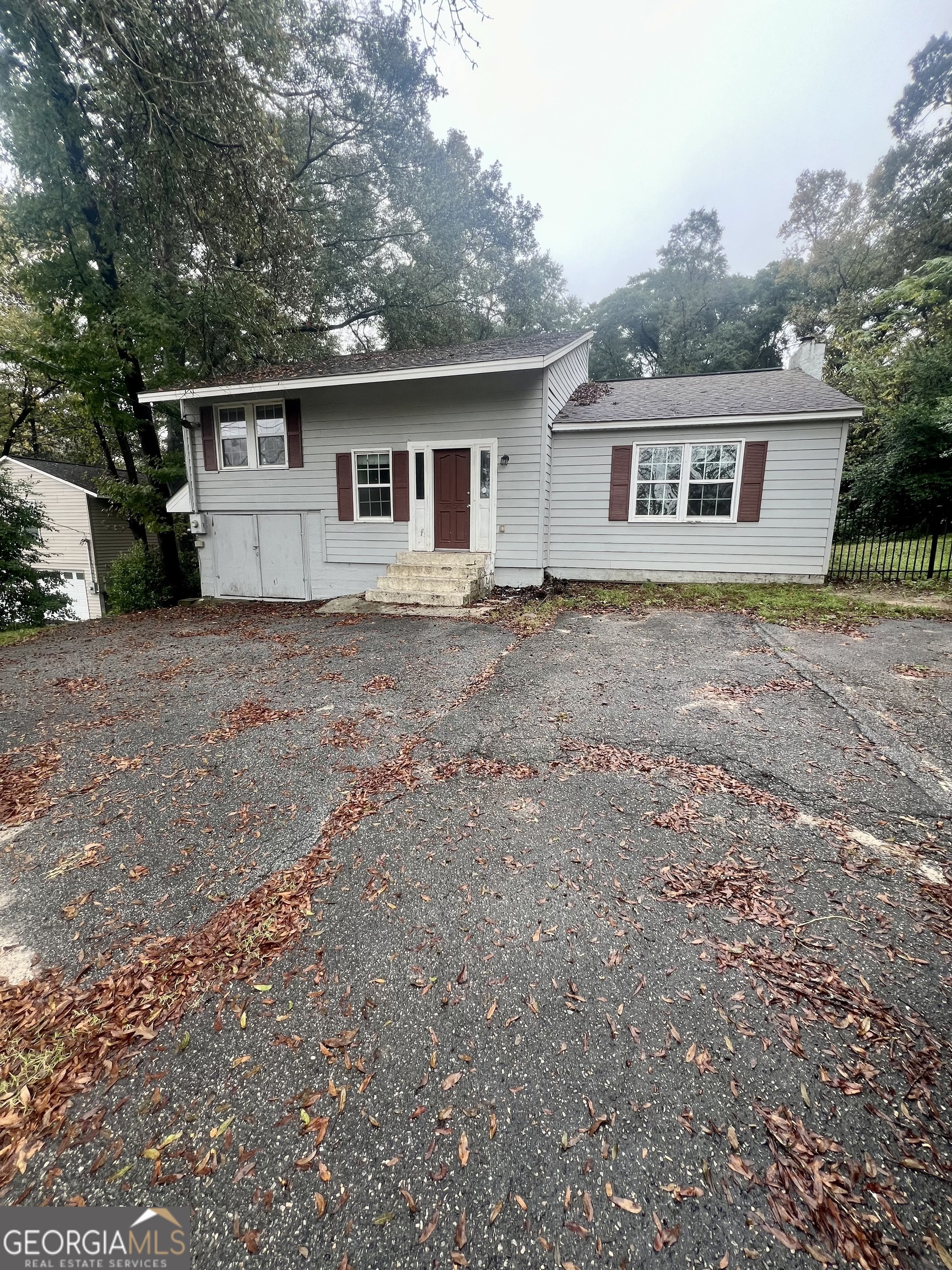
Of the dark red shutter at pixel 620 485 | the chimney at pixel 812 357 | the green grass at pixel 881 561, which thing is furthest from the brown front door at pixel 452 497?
the chimney at pixel 812 357

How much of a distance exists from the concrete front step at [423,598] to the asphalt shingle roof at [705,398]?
4.14 m

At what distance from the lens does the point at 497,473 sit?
9.70 m

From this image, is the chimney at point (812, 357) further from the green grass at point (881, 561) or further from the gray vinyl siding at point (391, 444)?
the gray vinyl siding at point (391, 444)

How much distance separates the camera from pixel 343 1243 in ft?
4.33

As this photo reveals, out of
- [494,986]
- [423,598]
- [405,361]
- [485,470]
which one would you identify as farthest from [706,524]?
[494,986]

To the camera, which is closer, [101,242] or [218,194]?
[218,194]

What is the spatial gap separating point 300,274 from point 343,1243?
14.4m

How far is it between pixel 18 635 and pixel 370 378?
7.71m

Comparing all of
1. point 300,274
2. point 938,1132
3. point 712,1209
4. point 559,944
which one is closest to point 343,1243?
point 712,1209

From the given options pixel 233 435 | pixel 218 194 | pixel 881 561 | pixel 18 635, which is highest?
pixel 218 194

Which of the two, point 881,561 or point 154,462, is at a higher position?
point 154,462

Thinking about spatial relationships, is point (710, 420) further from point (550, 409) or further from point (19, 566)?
point (19, 566)

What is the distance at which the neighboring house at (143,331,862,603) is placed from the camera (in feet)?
31.0

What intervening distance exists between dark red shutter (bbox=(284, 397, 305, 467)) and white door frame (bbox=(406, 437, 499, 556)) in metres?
2.33
